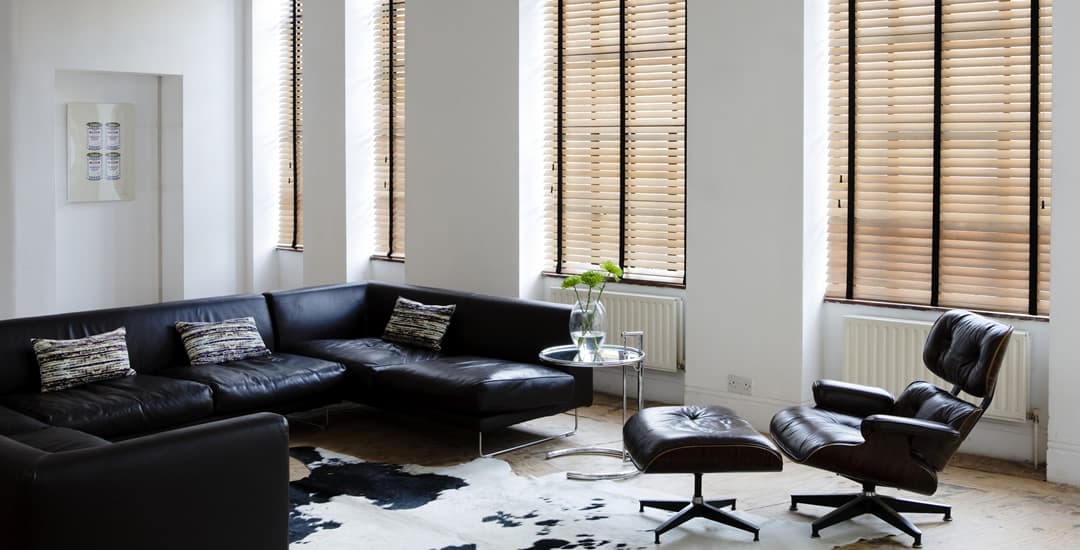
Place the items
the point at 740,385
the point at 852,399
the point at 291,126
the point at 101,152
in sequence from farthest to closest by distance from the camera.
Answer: the point at 291,126, the point at 101,152, the point at 740,385, the point at 852,399

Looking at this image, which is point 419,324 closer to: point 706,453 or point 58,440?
point 58,440

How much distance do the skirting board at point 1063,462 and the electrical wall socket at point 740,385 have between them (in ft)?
5.53

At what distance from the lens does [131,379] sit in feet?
19.4

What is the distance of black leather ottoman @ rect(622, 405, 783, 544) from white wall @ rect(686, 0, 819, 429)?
63.1 inches

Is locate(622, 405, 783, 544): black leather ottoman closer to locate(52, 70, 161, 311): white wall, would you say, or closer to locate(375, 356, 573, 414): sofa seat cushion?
locate(375, 356, 573, 414): sofa seat cushion

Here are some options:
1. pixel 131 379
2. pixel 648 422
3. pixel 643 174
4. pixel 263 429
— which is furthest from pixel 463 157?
pixel 263 429

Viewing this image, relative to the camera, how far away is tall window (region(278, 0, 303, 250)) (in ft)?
32.5

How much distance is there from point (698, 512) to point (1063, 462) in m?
1.96

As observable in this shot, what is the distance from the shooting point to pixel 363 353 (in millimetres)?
6645

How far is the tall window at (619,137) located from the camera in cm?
718

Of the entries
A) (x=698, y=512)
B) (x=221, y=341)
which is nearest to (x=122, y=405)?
(x=221, y=341)

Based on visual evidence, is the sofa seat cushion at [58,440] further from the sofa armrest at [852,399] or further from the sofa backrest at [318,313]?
the sofa armrest at [852,399]

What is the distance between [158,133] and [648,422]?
20.7 ft

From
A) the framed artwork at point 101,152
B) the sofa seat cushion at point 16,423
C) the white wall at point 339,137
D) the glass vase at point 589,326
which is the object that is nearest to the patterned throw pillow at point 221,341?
the sofa seat cushion at point 16,423
